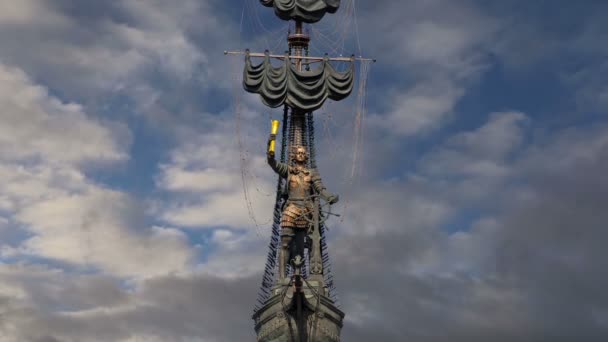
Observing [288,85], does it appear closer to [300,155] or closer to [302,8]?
[300,155]

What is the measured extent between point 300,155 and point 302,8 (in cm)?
909

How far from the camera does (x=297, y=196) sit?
196ft

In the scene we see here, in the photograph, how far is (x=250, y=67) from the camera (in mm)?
62625

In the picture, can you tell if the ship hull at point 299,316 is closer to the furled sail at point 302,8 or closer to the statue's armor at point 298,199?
the statue's armor at point 298,199

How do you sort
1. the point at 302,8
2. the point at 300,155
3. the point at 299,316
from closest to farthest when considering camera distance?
the point at 299,316 → the point at 300,155 → the point at 302,8

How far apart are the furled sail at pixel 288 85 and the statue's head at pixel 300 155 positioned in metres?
2.69

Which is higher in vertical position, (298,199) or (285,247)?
(298,199)

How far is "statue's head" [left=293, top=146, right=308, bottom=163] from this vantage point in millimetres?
60500

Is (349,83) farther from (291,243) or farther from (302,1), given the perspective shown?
(291,243)

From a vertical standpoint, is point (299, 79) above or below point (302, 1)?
below

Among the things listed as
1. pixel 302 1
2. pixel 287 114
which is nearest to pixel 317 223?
pixel 287 114

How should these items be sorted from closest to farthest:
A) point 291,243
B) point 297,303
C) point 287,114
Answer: point 297,303
point 291,243
point 287,114

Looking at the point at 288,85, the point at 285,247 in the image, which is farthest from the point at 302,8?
the point at 285,247

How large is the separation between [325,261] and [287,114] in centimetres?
821
